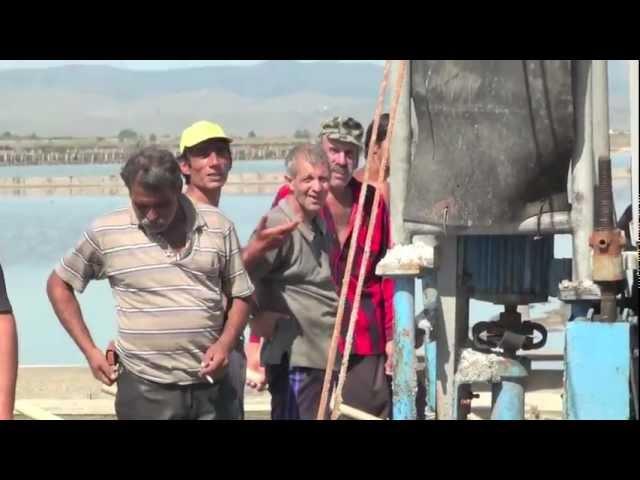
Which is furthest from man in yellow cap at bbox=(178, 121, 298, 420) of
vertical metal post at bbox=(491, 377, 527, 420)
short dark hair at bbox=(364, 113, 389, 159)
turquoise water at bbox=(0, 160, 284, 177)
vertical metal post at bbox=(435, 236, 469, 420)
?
turquoise water at bbox=(0, 160, 284, 177)

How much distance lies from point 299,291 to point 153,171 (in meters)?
0.95

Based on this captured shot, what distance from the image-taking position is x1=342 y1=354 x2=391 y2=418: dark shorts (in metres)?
6.34

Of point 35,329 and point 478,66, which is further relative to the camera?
point 35,329

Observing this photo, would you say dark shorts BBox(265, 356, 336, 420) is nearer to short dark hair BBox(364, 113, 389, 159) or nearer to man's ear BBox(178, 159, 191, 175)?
man's ear BBox(178, 159, 191, 175)

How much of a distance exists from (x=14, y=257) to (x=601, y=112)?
31.7 ft

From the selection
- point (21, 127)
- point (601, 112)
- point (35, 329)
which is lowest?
point (35, 329)

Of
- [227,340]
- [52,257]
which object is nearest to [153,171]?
[227,340]

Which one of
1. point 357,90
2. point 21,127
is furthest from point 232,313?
point 357,90

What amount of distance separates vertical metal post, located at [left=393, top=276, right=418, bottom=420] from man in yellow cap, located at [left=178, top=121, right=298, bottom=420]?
48 centimetres

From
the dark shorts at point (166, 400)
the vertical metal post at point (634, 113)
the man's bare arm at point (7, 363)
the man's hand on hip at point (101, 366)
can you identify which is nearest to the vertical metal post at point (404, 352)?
the dark shorts at point (166, 400)

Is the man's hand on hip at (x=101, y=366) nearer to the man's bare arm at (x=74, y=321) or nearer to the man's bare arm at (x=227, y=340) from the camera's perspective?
the man's bare arm at (x=74, y=321)

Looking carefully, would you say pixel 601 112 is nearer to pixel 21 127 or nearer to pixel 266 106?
pixel 21 127

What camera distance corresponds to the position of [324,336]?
6.07m

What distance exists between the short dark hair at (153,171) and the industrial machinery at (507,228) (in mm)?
887
